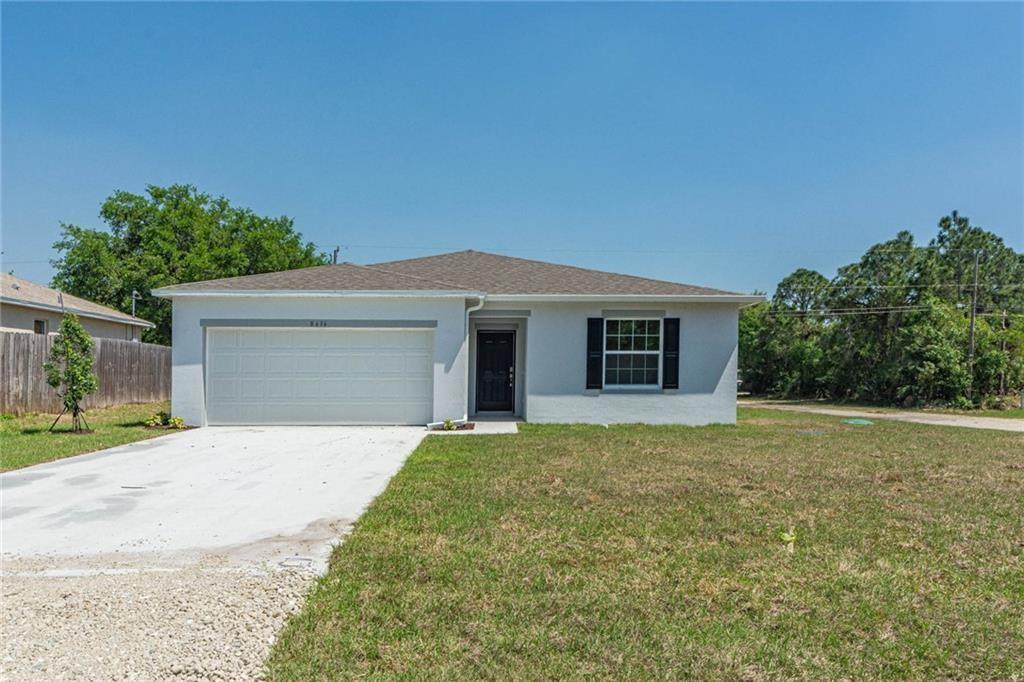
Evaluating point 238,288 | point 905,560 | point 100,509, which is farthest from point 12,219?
point 905,560

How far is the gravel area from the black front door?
33.6 feet

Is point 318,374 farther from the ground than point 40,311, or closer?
closer

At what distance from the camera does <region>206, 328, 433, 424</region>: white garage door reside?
40.6 feet

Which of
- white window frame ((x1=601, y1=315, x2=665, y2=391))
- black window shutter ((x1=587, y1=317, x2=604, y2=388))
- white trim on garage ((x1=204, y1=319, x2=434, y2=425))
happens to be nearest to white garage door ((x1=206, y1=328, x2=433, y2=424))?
white trim on garage ((x1=204, y1=319, x2=434, y2=425))

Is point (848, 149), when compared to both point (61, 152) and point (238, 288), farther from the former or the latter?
point (61, 152)

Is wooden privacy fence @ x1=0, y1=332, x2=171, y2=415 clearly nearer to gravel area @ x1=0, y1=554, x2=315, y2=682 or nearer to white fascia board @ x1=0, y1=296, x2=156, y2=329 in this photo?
white fascia board @ x1=0, y1=296, x2=156, y2=329

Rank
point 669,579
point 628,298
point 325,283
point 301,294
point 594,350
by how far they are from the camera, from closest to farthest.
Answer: point 669,579 → point 301,294 → point 325,283 → point 628,298 → point 594,350

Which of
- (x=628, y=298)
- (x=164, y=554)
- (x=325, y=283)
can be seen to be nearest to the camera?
(x=164, y=554)

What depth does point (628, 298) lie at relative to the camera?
1276 cm

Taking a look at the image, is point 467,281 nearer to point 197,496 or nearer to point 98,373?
point 197,496

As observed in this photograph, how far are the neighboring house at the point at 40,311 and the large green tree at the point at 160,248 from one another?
7799mm

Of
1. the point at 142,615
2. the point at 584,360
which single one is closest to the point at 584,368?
the point at 584,360

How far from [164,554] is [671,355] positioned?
10721mm

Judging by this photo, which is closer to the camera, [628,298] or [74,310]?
[628,298]
